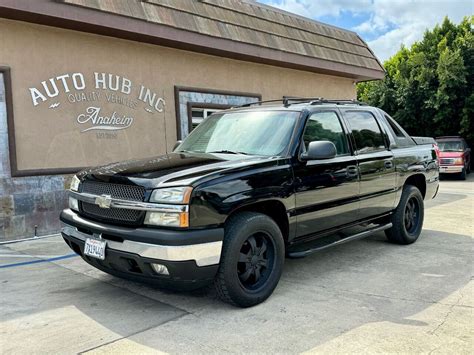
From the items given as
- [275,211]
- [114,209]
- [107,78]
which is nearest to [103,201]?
[114,209]

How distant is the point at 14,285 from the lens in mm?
4703

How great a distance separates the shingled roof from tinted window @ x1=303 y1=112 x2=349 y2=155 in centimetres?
455

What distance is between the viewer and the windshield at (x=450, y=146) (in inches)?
701

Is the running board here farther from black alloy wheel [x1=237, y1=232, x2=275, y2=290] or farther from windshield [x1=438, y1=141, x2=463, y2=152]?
windshield [x1=438, y1=141, x2=463, y2=152]

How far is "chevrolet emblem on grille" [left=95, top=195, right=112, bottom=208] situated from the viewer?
3867mm

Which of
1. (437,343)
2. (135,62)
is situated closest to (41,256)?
(135,62)

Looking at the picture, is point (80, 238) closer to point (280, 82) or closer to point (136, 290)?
point (136, 290)

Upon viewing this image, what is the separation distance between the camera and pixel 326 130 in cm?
510

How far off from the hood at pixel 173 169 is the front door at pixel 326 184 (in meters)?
0.51

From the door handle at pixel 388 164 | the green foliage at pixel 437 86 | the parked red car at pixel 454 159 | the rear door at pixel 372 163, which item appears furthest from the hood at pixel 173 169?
the green foliage at pixel 437 86

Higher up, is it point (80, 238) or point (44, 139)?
point (44, 139)

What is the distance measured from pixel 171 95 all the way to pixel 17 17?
331 centimetres

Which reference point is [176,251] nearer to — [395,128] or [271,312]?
[271,312]

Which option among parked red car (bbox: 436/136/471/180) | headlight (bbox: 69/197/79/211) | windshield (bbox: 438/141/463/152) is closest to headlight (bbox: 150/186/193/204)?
headlight (bbox: 69/197/79/211)
